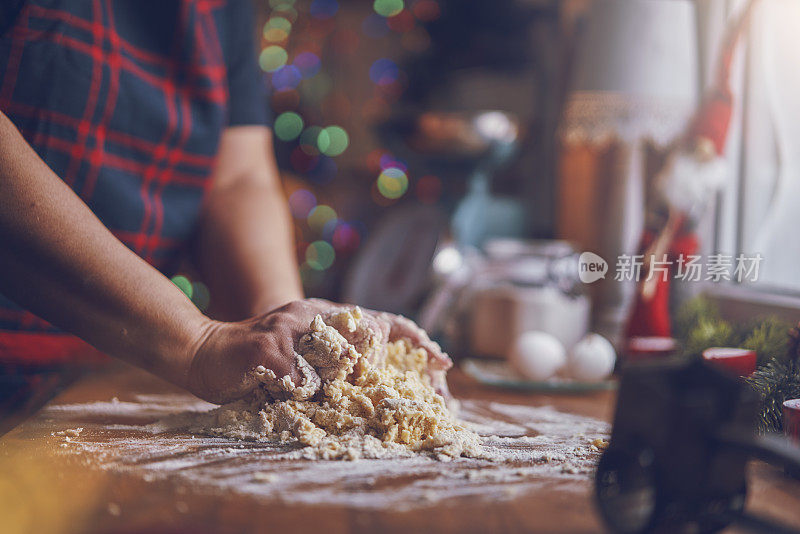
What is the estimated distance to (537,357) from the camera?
1090mm

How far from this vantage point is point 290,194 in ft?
11.6

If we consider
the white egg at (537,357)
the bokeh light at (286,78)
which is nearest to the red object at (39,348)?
the white egg at (537,357)

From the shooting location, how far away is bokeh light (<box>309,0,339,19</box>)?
3418 mm

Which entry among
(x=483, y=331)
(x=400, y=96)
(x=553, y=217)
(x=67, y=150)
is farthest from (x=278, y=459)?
(x=400, y=96)

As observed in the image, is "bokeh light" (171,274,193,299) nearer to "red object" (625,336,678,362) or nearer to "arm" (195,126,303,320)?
"arm" (195,126,303,320)

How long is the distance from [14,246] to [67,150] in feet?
0.79

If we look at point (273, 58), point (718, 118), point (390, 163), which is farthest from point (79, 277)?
point (273, 58)

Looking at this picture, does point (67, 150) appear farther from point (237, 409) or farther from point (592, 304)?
point (592, 304)

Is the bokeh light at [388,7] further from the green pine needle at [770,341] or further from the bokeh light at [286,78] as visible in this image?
the green pine needle at [770,341]

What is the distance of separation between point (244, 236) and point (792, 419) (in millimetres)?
834

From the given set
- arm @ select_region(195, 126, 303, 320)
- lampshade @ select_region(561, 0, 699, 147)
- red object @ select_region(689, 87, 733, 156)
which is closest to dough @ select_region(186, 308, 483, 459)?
arm @ select_region(195, 126, 303, 320)

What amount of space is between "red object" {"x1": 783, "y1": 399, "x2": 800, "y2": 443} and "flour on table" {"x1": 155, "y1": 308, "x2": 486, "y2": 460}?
1.07 feet

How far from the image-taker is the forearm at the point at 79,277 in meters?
0.68

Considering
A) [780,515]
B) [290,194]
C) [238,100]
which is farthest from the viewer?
[290,194]
